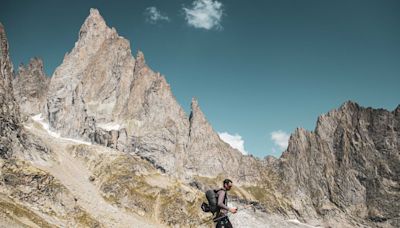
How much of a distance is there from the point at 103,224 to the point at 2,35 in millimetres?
96376

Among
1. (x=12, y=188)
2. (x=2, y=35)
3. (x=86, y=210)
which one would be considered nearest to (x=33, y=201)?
(x=12, y=188)

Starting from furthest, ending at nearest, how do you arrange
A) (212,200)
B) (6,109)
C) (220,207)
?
(6,109)
(212,200)
(220,207)

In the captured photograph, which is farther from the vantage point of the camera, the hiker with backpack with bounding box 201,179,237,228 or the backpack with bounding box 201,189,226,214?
the backpack with bounding box 201,189,226,214

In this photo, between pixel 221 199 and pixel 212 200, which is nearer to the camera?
pixel 221 199

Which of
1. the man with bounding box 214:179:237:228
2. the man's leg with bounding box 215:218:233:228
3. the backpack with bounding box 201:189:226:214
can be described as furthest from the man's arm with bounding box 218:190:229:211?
the man's leg with bounding box 215:218:233:228

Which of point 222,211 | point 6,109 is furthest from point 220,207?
point 6,109

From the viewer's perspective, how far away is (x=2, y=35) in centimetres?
18575

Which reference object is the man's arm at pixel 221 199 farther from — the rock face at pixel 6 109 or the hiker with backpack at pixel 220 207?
the rock face at pixel 6 109

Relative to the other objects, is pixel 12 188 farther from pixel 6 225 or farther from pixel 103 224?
pixel 6 225

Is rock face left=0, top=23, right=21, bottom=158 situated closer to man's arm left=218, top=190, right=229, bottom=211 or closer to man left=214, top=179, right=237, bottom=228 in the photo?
man left=214, top=179, right=237, bottom=228

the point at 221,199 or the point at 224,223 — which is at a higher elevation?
the point at 221,199

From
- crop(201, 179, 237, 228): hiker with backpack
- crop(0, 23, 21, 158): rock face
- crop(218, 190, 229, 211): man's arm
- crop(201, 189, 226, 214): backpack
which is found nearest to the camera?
crop(218, 190, 229, 211): man's arm

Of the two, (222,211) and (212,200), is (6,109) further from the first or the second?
(222,211)

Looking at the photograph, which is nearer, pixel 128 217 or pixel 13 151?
pixel 13 151
